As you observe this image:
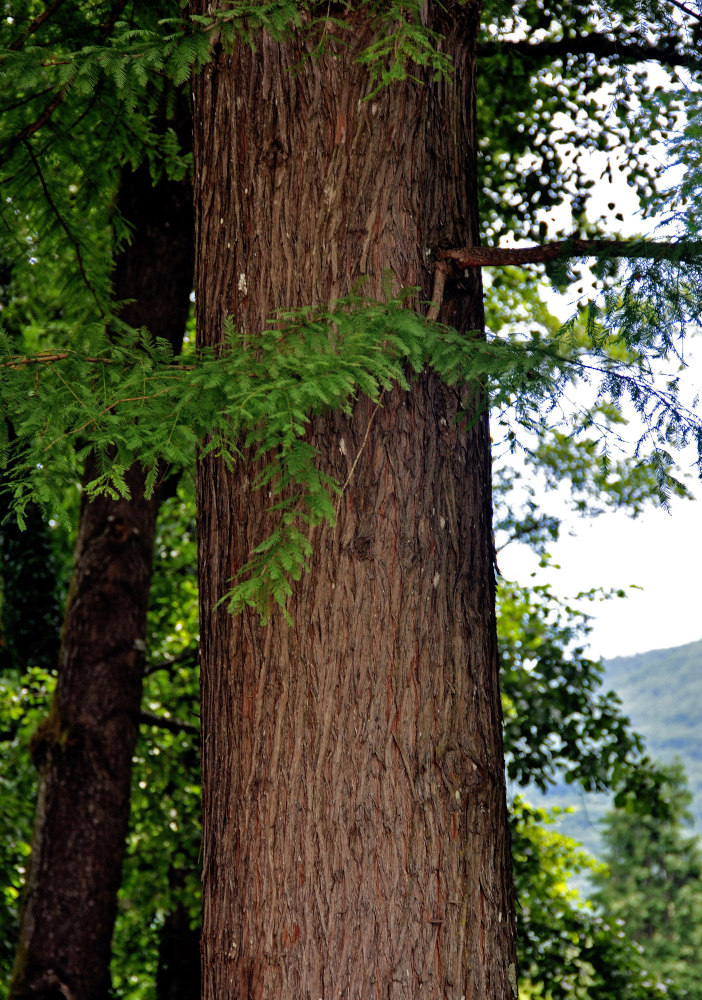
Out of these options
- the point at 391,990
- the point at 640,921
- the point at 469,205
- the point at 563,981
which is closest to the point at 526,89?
the point at 469,205

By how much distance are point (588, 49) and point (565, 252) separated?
193 inches

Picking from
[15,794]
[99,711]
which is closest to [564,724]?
[99,711]

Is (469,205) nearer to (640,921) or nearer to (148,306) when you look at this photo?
(148,306)

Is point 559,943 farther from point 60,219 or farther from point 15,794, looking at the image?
point 60,219

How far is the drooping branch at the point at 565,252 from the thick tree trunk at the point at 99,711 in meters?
3.88

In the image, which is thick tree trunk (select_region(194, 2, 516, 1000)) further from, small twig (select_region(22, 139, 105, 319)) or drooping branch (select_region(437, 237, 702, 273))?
small twig (select_region(22, 139, 105, 319))

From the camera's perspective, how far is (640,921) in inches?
1281

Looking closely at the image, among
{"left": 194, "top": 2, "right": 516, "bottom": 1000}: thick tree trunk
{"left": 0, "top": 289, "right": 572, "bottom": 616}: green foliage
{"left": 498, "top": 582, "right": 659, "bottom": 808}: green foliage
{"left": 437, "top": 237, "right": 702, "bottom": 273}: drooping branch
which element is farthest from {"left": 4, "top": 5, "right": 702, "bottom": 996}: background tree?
{"left": 498, "top": 582, "right": 659, "bottom": 808}: green foliage

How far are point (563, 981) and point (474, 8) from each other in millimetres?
7558

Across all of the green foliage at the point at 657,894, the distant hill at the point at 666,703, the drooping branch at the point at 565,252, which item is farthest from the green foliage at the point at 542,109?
the distant hill at the point at 666,703

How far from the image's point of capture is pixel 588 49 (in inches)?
260

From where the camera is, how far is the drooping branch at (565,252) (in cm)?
247

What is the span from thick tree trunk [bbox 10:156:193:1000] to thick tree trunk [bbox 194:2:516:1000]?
361cm

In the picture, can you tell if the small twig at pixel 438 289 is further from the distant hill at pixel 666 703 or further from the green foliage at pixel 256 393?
the distant hill at pixel 666 703
